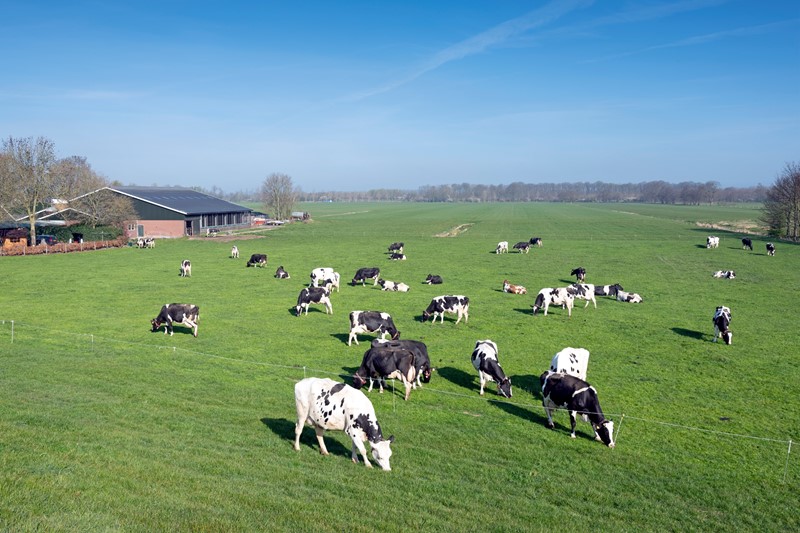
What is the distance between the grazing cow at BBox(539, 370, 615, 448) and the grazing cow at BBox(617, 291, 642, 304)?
20998 millimetres

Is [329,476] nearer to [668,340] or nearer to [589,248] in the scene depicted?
[668,340]

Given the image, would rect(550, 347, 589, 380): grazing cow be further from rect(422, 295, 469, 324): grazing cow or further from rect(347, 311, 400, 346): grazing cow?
rect(422, 295, 469, 324): grazing cow

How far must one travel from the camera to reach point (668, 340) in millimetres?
26297

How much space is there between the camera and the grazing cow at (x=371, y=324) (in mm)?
24516

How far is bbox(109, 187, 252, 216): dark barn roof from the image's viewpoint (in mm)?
82875

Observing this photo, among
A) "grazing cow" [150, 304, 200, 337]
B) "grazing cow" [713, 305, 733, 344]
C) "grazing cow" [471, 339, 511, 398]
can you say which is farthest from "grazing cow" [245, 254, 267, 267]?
"grazing cow" [713, 305, 733, 344]

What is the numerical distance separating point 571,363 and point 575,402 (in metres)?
3.34

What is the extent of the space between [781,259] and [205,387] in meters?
59.1

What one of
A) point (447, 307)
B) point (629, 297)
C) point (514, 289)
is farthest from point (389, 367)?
point (629, 297)

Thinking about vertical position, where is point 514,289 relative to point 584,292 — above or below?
below

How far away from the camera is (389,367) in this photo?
60.4ft

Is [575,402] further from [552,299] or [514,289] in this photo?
[514,289]

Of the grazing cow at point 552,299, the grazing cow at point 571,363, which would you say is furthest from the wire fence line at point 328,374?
the grazing cow at point 552,299

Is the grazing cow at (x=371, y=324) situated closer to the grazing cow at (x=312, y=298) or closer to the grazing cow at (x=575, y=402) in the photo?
the grazing cow at (x=312, y=298)
